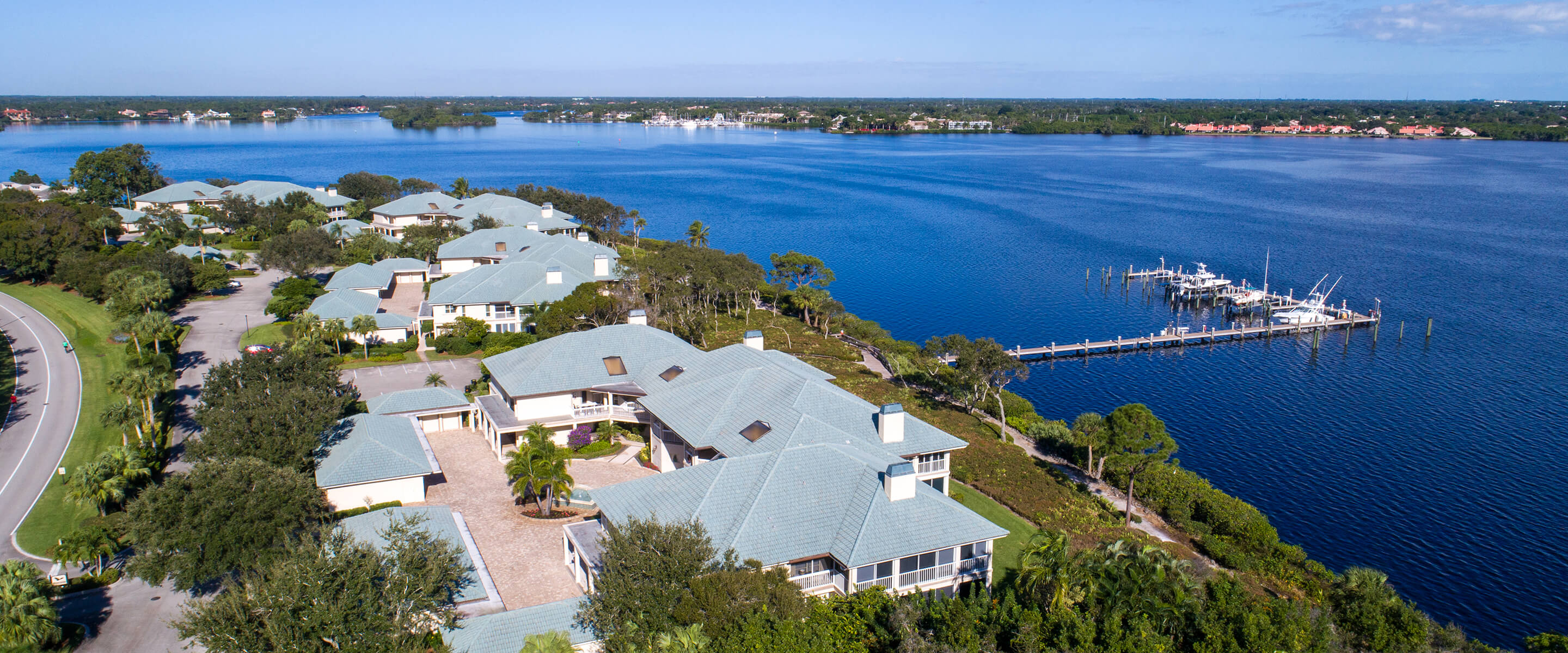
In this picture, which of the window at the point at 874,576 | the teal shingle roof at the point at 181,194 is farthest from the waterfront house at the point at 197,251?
the window at the point at 874,576

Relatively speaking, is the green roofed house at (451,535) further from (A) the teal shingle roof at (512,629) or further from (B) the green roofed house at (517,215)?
(B) the green roofed house at (517,215)

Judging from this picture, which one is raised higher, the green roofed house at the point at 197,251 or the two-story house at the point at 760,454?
the green roofed house at the point at 197,251

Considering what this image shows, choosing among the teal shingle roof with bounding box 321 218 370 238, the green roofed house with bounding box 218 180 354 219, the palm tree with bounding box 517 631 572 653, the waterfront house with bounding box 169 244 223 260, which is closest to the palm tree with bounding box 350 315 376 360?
the waterfront house with bounding box 169 244 223 260

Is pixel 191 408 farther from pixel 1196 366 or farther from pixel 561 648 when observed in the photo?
pixel 1196 366

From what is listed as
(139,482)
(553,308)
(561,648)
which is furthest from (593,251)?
(561,648)

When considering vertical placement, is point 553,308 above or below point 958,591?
above

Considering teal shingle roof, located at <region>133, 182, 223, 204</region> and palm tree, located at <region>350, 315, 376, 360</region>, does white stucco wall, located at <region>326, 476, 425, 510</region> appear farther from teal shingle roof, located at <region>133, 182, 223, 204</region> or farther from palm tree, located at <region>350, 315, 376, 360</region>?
teal shingle roof, located at <region>133, 182, 223, 204</region>

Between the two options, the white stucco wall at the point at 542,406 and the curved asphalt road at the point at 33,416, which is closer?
the curved asphalt road at the point at 33,416
